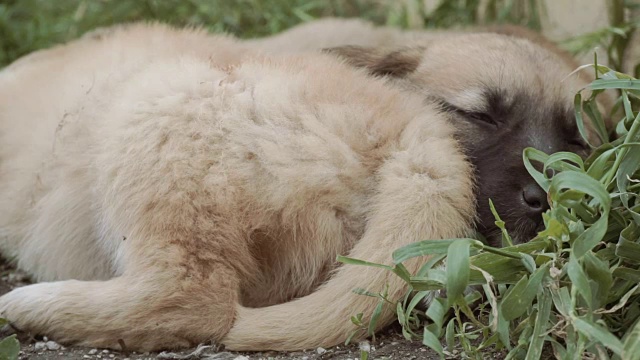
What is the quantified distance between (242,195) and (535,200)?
41.6 inches

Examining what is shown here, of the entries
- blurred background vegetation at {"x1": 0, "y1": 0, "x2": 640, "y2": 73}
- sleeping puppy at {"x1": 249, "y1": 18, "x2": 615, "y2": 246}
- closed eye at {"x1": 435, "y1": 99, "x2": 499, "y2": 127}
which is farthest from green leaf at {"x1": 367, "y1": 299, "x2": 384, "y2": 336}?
blurred background vegetation at {"x1": 0, "y1": 0, "x2": 640, "y2": 73}

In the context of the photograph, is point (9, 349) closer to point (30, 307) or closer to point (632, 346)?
point (30, 307)

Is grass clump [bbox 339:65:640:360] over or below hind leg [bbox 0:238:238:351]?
over

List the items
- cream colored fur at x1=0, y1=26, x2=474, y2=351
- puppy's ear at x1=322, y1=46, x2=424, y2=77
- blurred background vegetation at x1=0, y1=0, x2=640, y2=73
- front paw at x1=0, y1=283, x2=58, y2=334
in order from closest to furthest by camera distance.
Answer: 1. cream colored fur at x1=0, y1=26, x2=474, y2=351
2. front paw at x1=0, y1=283, x2=58, y2=334
3. puppy's ear at x1=322, y1=46, x2=424, y2=77
4. blurred background vegetation at x1=0, y1=0, x2=640, y2=73

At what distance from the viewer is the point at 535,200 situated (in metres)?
2.90

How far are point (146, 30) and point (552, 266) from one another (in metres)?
2.28

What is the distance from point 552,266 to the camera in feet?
7.22

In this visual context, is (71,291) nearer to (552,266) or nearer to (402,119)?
(402,119)

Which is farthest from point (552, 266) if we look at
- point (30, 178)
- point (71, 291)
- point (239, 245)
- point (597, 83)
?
point (30, 178)

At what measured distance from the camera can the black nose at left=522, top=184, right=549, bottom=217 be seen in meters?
2.88

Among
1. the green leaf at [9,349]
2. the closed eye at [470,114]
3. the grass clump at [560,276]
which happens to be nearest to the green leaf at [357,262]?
the grass clump at [560,276]

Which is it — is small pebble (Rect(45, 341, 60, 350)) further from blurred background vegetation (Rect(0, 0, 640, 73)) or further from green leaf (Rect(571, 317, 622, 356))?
blurred background vegetation (Rect(0, 0, 640, 73))

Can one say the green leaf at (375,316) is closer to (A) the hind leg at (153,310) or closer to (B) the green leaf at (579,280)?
(A) the hind leg at (153,310)

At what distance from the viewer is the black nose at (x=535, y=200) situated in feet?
9.46
